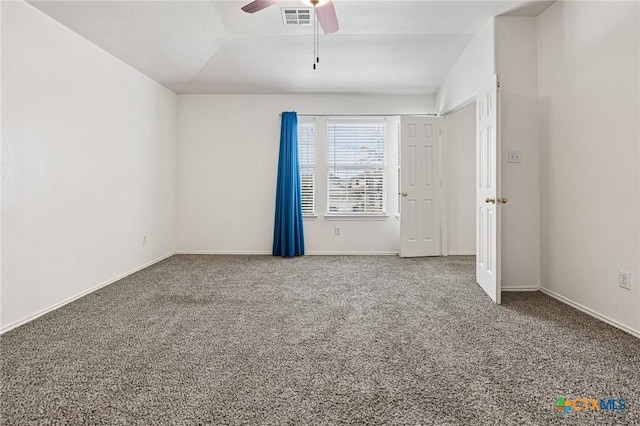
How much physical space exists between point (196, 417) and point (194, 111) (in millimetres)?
4876

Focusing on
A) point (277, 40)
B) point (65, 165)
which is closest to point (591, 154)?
point (277, 40)

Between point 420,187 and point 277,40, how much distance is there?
294 centimetres

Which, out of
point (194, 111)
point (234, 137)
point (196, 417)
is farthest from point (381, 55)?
point (196, 417)

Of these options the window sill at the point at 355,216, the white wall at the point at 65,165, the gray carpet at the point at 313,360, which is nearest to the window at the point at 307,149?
the window sill at the point at 355,216

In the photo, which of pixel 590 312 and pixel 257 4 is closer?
pixel 257 4

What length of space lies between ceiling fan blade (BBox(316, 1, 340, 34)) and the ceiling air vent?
16.6 inches

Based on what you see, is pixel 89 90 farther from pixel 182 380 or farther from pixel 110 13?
pixel 182 380

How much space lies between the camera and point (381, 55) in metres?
3.82

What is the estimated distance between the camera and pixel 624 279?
232 centimetres

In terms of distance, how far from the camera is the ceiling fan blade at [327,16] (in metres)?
2.36

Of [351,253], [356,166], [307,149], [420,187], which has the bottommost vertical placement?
[351,253]

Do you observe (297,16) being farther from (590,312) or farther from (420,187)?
(590,312)

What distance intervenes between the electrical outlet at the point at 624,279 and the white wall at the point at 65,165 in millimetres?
4472

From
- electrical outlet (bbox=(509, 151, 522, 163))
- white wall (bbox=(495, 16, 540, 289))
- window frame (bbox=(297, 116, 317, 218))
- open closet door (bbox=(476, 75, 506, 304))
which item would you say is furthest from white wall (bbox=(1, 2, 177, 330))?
electrical outlet (bbox=(509, 151, 522, 163))
